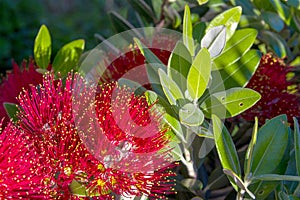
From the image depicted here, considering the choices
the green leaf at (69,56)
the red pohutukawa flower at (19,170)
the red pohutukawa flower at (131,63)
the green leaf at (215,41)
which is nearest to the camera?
the red pohutukawa flower at (19,170)

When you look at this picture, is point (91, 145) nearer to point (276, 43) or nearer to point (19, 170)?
point (19, 170)

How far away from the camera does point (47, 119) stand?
2.39ft

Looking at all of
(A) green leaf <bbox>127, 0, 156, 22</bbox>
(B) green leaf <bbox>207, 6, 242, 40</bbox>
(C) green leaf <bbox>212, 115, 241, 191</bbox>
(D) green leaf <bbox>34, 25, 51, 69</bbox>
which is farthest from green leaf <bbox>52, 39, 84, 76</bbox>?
(C) green leaf <bbox>212, 115, 241, 191</bbox>

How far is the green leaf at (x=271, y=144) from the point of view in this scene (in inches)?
29.4

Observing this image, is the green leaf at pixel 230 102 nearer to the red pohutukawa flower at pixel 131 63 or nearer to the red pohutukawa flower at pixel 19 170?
the red pohutukawa flower at pixel 131 63

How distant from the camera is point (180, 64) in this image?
0.76 meters

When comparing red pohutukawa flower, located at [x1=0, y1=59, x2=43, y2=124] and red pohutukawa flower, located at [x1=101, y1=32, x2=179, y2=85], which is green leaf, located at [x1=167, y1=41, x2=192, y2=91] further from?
red pohutukawa flower, located at [x1=0, y1=59, x2=43, y2=124]

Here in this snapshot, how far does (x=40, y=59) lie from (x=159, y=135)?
0.38 meters

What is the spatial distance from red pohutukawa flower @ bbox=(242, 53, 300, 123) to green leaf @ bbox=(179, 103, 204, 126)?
172mm

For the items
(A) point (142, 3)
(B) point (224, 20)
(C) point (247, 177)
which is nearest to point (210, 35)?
(B) point (224, 20)

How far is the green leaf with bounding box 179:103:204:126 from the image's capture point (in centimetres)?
71

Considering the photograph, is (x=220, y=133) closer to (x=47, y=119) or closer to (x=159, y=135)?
(x=159, y=135)

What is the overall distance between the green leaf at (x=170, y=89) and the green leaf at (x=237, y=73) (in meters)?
0.08

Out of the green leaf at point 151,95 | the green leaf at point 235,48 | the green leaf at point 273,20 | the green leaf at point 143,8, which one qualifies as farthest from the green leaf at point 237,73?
the green leaf at point 143,8
